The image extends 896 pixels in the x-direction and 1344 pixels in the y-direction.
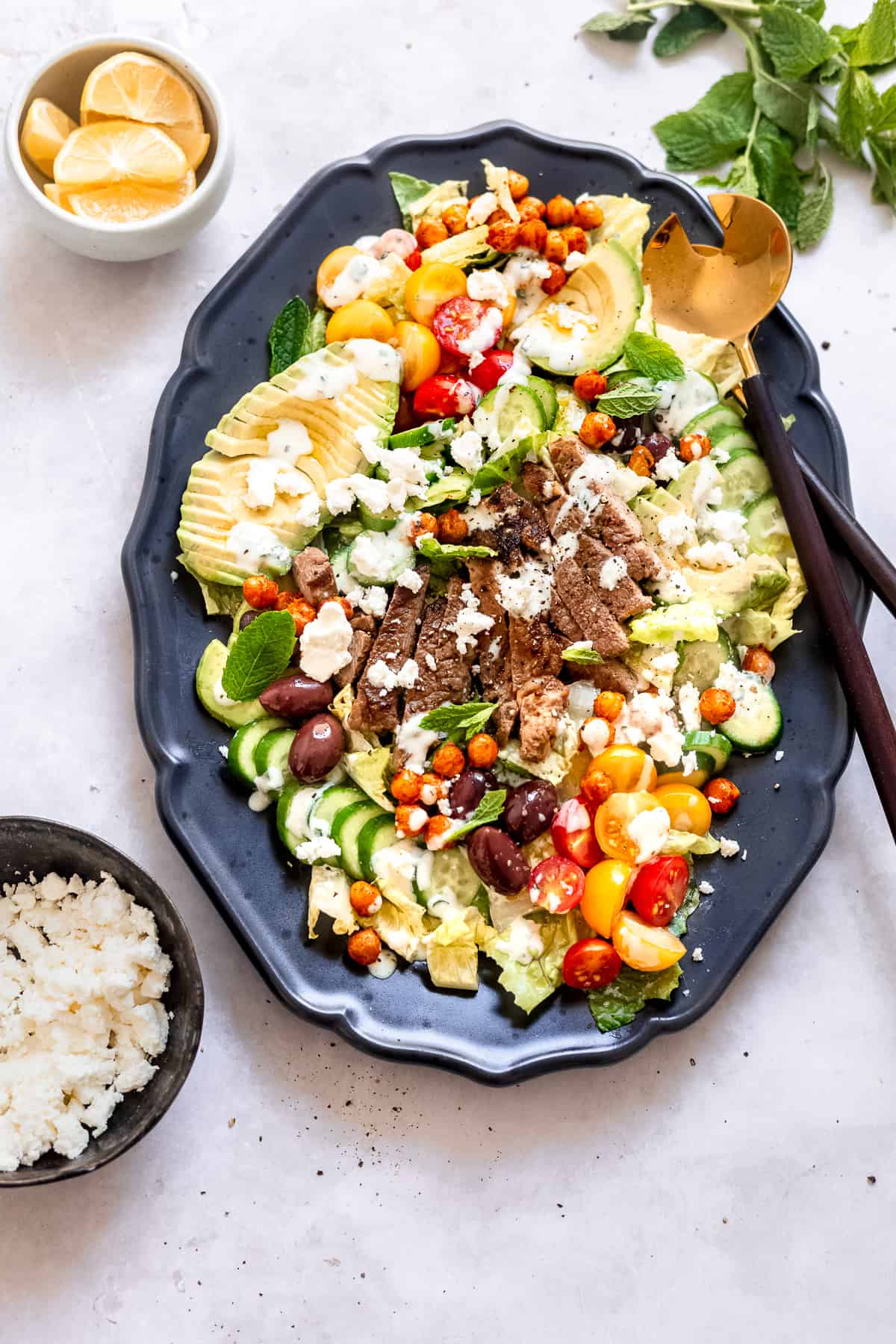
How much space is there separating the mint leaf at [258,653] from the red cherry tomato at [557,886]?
3.41 feet

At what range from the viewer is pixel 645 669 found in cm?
386

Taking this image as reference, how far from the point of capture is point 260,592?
3.77 metres

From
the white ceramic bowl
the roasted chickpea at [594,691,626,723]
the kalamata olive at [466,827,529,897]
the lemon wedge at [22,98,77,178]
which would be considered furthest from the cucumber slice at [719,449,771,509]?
the lemon wedge at [22,98,77,178]

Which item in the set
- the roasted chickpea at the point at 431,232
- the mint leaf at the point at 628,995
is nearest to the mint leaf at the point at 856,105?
the roasted chickpea at the point at 431,232

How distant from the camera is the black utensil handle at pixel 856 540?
3.81 metres

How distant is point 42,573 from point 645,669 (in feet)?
6.84

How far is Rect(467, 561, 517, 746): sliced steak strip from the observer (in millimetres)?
3854

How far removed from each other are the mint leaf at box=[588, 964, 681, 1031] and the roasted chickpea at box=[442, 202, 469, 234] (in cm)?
248

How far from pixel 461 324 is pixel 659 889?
1.92 meters

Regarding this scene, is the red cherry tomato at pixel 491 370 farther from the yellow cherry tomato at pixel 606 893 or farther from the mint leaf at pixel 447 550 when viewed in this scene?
the yellow cherry tomato at pixel 606 893

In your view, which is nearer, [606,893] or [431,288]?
[606,893]

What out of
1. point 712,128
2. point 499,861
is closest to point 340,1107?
point 499,861

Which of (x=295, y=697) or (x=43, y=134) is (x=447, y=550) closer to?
(x=295, y=697)

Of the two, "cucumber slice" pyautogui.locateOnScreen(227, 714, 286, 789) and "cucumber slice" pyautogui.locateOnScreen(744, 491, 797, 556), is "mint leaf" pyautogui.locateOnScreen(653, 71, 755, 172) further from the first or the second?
"cucumber slice" pyautogui.locateOnScreen(227, 714, 286, 789)
